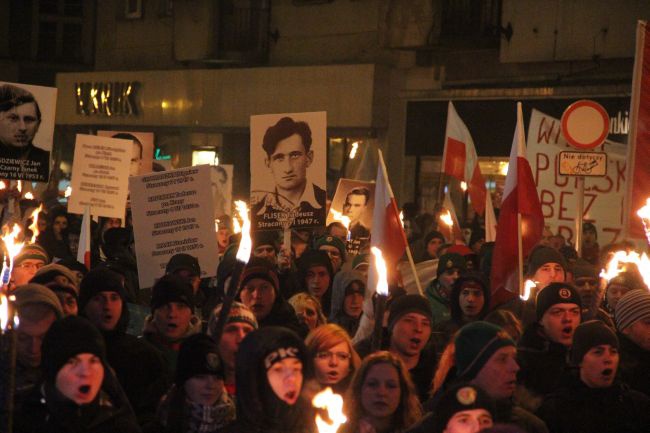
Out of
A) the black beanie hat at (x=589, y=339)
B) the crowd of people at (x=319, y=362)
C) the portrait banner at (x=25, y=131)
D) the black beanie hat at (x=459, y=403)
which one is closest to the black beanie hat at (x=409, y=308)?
the crowd of people at (x=319, y=362)

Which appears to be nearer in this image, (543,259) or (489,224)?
(543,259)

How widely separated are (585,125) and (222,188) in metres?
7.60

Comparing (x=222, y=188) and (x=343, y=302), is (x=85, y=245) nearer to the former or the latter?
(x=343, y=302)

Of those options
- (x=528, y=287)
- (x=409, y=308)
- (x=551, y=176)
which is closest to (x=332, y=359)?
(x=409, y=308)

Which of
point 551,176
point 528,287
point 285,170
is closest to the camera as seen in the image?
point 528,287

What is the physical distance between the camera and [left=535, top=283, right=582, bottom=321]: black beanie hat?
6.68 metres

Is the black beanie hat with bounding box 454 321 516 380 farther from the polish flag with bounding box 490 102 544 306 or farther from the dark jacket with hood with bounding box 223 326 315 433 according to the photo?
the polish flag with bounding box 490 102 544 306

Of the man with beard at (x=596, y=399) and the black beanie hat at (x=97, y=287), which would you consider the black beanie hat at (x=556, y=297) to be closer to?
the man with beard at (x=596, y=399)

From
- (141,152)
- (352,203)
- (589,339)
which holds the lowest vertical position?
(589,339)

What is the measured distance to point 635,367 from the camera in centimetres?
649

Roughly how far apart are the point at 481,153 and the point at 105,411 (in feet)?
61.1

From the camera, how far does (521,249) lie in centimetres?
830

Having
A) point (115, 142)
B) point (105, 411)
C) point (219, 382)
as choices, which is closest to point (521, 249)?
point (219, 382)

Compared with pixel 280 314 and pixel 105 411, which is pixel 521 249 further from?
pixel 105 411
